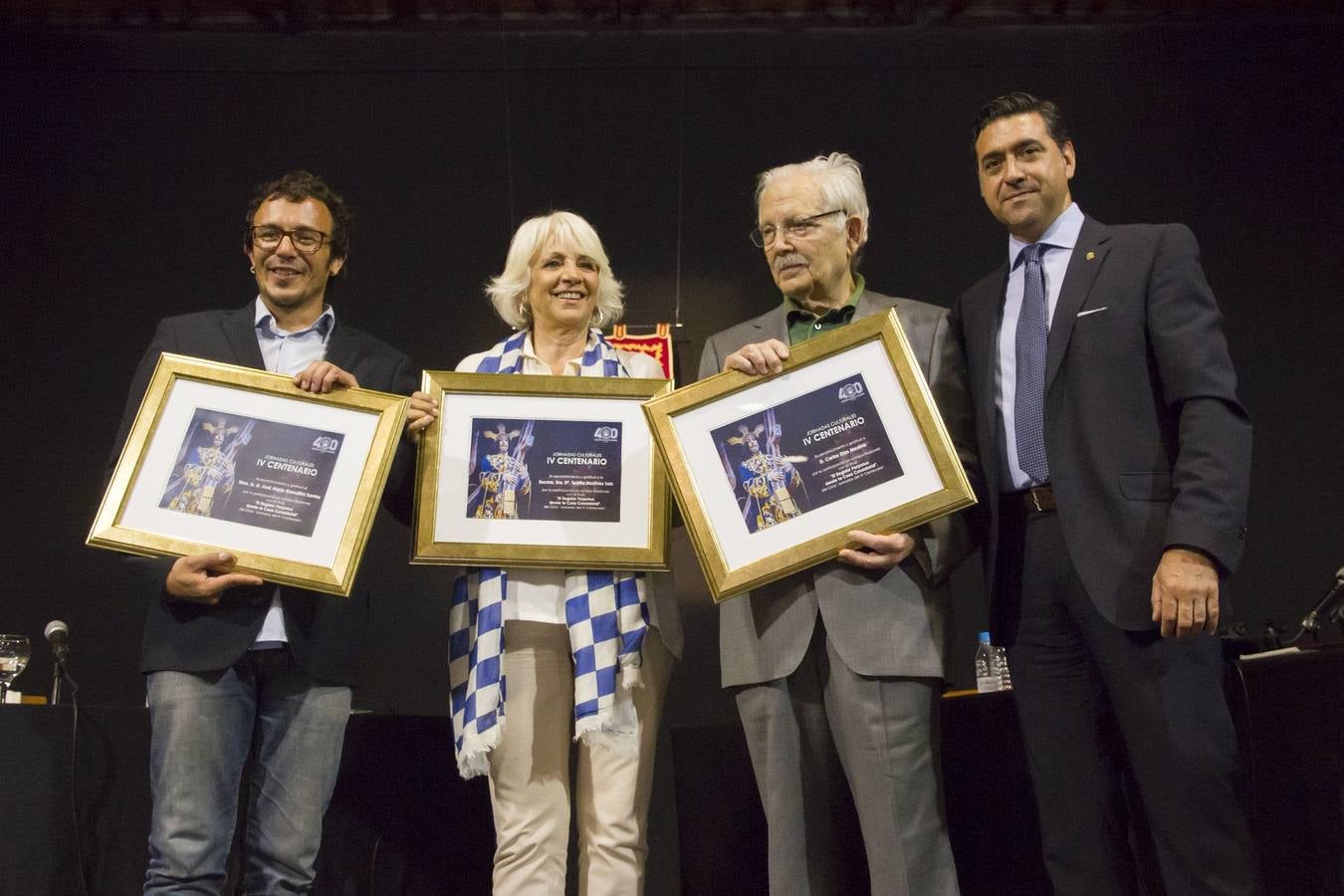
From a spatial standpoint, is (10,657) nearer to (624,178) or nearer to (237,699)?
(237,699)

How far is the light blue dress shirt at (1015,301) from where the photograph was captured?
215 cm

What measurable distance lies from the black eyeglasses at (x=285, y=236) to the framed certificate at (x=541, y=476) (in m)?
0.42

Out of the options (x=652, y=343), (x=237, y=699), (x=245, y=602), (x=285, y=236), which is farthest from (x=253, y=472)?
(x=652, y=343)

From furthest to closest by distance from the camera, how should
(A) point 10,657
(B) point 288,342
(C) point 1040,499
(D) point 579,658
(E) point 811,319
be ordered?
(A) point 10,657, (B) point 288,342, (E) point 811,319, (D) point 579,658, (C) point 1040,499

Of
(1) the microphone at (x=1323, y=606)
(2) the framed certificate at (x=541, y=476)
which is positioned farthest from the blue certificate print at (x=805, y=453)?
(1) the microphone at (x=1323, y=606)

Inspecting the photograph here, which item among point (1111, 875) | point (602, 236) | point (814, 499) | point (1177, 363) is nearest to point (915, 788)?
point (1111, 875)

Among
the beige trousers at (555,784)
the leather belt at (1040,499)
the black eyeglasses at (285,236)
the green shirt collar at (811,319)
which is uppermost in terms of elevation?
the black eyeglasses at (285,236)

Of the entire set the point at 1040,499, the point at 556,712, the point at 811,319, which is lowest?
the point at 556,712

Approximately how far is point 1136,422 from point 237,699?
1.71 m

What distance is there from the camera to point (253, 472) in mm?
2242

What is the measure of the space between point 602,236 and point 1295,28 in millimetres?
3231

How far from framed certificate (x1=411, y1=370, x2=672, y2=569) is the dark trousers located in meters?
0.71

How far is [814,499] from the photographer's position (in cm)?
210

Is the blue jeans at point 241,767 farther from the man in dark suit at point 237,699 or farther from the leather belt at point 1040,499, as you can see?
the leather belt at point 1040,499
